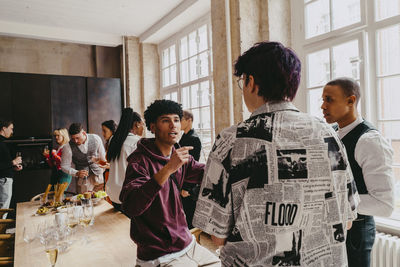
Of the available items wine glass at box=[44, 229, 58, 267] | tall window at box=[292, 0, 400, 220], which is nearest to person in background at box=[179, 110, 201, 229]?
tall window at box=[292, 0, 400, 220]

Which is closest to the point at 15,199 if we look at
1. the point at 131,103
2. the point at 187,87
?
the point at 131,103

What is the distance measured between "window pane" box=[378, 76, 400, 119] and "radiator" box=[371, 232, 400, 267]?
3.06 feet

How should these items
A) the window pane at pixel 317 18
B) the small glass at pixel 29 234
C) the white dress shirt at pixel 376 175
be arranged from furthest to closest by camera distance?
the window pane at pixel 317 18 < the small glass at pixel 29 234 < the white dress shirt at pixel 376 175

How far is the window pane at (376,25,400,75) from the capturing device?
2.27 meters

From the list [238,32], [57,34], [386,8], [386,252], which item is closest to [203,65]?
[238,32]

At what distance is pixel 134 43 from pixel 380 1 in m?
4.92

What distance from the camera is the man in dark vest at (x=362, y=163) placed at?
4.62 ft

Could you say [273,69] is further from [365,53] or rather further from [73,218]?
[365,53]

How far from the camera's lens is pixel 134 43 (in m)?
6.26

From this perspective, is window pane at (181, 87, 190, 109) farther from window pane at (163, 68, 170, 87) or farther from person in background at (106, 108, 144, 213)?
person in background at (106, 108, 144, 213)

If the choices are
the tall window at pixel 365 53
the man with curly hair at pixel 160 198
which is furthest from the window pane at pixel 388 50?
the man with curly hair at pixel 160 198

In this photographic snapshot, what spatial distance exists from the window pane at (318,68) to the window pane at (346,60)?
93mm

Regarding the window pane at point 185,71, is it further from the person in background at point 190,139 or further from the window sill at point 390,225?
the window sill at point 390,225

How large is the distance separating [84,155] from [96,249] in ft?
7.71
